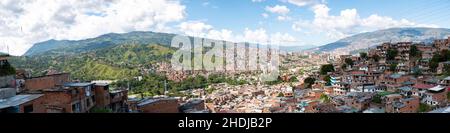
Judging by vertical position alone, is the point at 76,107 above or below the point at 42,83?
below

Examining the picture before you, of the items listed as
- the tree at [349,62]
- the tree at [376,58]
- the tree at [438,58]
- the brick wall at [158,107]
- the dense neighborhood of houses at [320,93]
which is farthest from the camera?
the tree at [349,62]

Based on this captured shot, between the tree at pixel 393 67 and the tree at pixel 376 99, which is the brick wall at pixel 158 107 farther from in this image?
the tree at pixel 393 67

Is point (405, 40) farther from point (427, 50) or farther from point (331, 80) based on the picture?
point (331, 80)

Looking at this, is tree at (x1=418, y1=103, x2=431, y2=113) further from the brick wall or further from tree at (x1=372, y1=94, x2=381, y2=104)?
the brick wall

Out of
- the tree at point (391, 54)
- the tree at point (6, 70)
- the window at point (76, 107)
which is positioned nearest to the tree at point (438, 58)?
the tree at point (391, 54)

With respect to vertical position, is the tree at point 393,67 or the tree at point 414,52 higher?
the tree at point 414,52

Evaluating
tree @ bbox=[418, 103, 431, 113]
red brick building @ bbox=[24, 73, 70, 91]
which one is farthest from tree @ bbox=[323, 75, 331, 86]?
red brick building @ bbox=[24, 73, 70, 91]

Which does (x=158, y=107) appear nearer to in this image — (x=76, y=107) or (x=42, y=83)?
(x=76, y=107)

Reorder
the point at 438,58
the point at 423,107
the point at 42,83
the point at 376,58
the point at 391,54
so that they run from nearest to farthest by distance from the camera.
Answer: the point at 42,83
the point at 423,107
the point at 438,58
the point at 391,54
the point at 376,58

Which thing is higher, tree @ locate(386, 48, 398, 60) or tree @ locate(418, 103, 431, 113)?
tree @ locate(386, 48, 398, 60)

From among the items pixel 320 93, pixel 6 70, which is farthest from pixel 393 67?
pixel 6 70
